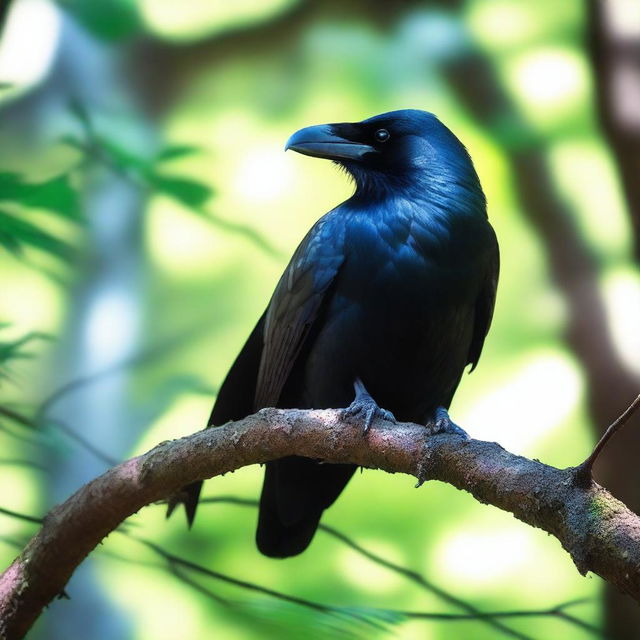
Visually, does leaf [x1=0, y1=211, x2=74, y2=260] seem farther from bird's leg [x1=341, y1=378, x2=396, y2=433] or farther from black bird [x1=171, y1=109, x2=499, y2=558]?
bird's leg [x1=341, y1=378, x2=396, y2=433]

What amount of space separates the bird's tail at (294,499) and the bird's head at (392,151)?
2.66 feet

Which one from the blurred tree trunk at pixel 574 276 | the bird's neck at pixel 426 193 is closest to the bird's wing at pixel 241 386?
the bird's neck at pixel 426 193

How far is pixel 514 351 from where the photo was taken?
3727mm

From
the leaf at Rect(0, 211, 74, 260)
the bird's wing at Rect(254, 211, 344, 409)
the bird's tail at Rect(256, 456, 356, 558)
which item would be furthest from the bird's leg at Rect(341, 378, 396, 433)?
the leaf at Rect(0, 211, 74, 260)

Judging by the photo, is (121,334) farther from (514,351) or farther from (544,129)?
(544,129)

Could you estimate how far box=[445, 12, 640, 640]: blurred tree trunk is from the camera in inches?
141

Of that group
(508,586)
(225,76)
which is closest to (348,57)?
(225,76)

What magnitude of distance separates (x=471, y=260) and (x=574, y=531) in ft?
3.49

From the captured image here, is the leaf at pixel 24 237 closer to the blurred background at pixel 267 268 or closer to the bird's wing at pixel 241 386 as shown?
the blurred background at pixel 267 268

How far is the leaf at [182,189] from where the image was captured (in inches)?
154

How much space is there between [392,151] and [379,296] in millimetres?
548

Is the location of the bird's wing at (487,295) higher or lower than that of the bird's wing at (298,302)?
higher

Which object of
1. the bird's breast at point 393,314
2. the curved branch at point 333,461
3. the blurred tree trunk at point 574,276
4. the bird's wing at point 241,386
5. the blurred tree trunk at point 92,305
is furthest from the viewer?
the blurred tree trunk at point 574,276

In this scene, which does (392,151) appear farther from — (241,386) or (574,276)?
(574,276)
